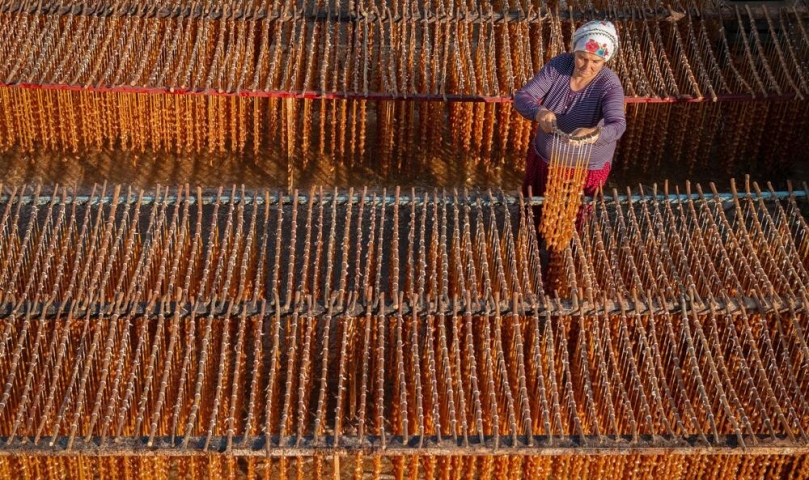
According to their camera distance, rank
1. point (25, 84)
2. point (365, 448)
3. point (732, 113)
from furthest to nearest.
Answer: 1. point (732, 113)
2. point (25, 84)
3. point (365, 448)

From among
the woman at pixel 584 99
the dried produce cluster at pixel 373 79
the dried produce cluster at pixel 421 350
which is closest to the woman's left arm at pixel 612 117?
the woman at pixel 584 99

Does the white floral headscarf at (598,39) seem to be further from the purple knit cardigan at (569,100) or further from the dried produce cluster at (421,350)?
the dried produce cluster at (421,350)

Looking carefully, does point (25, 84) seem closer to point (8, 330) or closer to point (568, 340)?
point (8, 330)

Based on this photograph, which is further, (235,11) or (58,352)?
(235,11)

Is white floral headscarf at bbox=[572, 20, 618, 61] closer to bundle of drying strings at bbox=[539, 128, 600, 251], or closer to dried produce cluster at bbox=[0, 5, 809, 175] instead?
bundle of drying strings at bbox=[539, 128, 600, 251]

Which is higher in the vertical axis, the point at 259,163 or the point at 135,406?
the point at 135,406

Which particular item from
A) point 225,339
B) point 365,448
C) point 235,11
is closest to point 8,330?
point 225,339

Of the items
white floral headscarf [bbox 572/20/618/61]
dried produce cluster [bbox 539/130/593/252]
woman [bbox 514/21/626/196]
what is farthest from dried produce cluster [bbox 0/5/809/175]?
white floral headscarf [bbox 572/20/618/61]

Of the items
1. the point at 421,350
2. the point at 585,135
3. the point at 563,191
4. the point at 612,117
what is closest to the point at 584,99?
the point at 612,117
